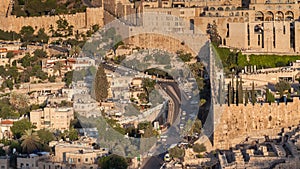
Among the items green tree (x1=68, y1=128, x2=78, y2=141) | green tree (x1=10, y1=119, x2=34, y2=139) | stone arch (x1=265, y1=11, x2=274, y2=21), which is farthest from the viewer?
stone arch (x1=265, y1=11, x2=274, y2=21)

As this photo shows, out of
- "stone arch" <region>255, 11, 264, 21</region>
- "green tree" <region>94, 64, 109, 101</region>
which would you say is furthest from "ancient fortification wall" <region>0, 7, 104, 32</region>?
"green tree" <region>94, 64, 109, 101</region>

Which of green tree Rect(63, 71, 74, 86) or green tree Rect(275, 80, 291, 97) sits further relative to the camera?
green tree Rect(63, 71, 74, 86)

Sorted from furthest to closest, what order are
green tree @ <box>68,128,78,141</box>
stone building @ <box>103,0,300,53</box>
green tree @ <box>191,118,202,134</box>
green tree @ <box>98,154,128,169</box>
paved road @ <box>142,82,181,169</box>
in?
1. stone building @ <box>103,0,300,53</box>
2. green tree @ <box>68,128,78,141</box>
3. green tree @ <box>191,118,202,134</box>
4. paved road @ <box>142,82,181,169</box>
5. green tree @ <box>98,154,128,169</box>

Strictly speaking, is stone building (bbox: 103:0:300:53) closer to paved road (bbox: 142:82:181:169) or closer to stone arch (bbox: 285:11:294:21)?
stone arch (bbox: 285:11:294:21)

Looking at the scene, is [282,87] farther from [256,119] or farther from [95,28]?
[95,28]

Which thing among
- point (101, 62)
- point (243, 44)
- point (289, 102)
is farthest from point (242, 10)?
point (289, 102)

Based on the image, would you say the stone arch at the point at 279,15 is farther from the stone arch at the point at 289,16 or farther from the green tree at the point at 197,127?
the green tree at the point at 197,127

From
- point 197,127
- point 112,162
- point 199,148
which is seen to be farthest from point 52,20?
point 199,148

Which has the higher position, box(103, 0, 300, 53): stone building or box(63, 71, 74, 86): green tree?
box(103, 0, 300, 53): stone building
